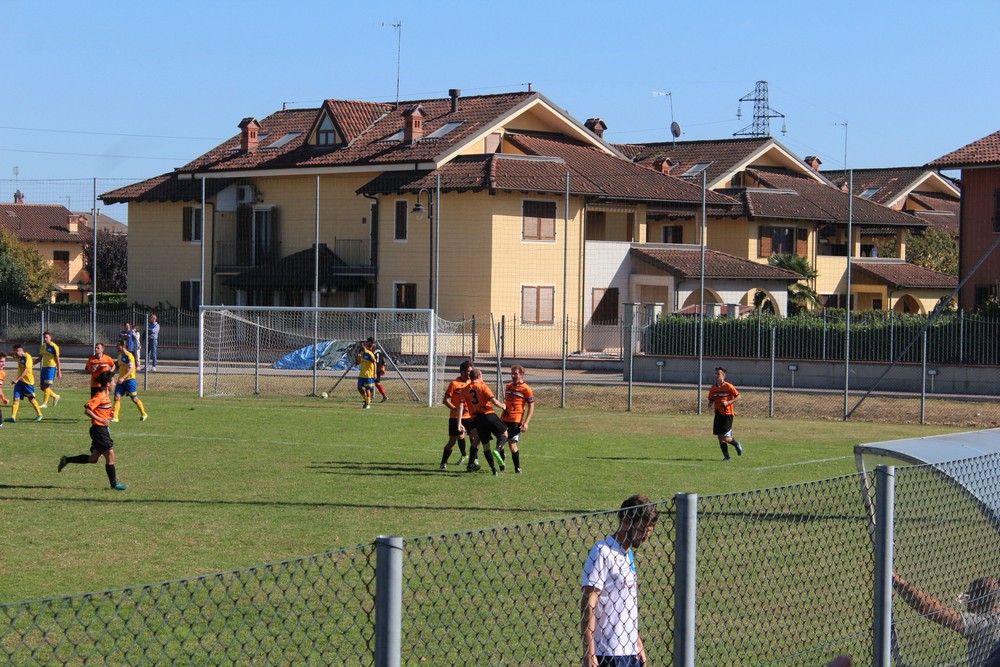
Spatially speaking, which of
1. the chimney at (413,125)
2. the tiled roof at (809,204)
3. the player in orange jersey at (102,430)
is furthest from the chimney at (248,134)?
the player in orange jersey at (102,430)

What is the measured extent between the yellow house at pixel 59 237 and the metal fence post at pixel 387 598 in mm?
84252

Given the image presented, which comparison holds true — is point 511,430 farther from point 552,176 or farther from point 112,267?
point 112,267

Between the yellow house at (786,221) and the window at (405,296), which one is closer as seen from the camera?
the window at (405,296)

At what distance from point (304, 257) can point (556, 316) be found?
11.1 metres

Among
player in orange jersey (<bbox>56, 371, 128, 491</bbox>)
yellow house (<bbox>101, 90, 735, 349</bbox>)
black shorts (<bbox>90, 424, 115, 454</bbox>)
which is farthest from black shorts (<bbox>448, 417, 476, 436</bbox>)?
yellow house (<bbox>101, 90, 735, 349</bbox>)

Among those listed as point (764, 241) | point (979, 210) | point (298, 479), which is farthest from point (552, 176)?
point (298, 479)

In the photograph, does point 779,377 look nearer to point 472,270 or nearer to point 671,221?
point 472,270

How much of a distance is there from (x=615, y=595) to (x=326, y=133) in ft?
169

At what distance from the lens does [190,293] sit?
5831 cm

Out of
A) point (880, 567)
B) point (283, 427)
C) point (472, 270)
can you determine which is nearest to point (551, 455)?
point (283, 427)

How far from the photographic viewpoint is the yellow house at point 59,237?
87562mm

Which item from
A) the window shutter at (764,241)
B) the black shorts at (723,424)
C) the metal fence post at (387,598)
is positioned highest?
the window shutter at (764,241)

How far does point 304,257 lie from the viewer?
5403 centimetres

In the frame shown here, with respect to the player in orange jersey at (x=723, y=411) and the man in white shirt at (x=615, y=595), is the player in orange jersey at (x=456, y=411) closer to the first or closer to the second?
the player in orange jersey at (x=723, y=411)
